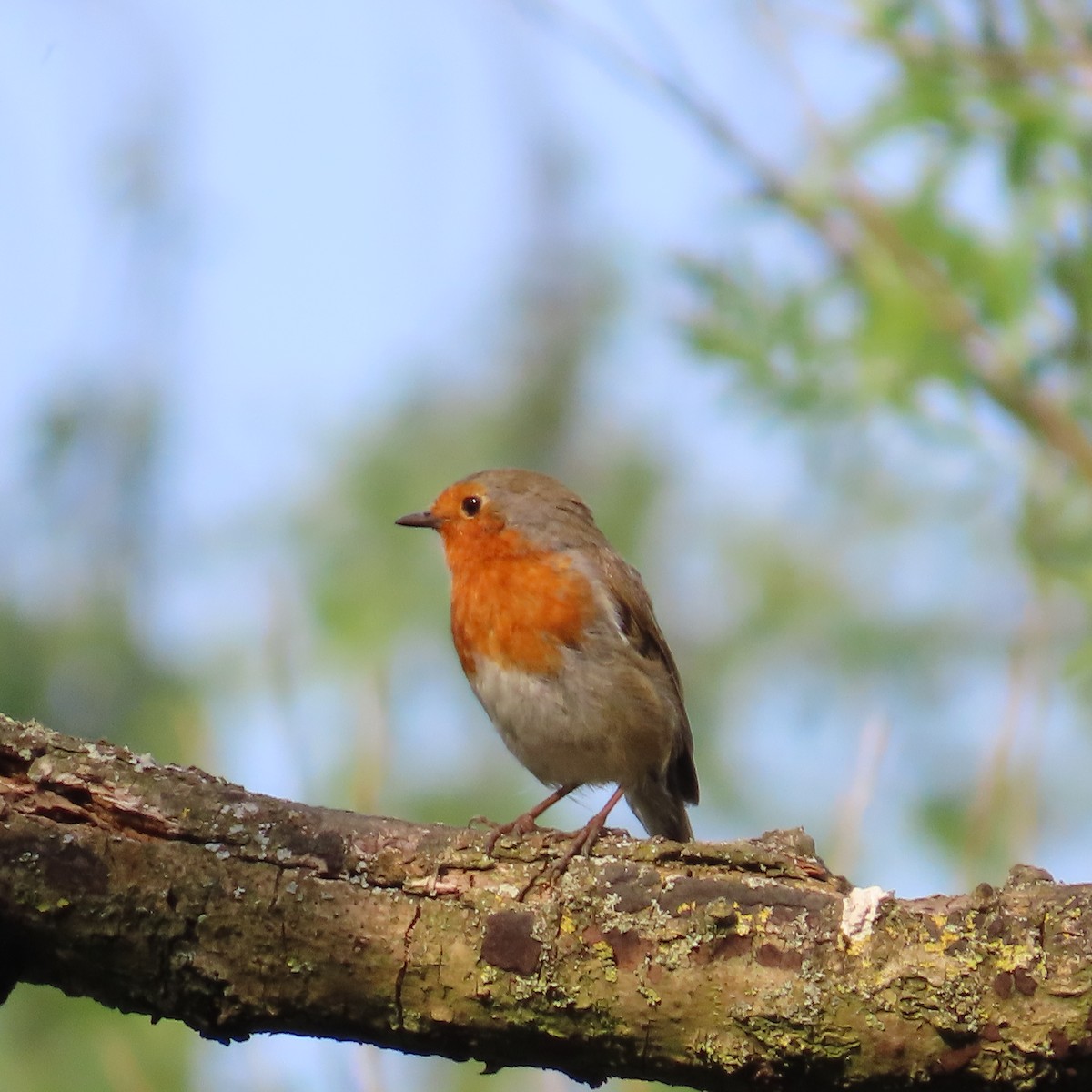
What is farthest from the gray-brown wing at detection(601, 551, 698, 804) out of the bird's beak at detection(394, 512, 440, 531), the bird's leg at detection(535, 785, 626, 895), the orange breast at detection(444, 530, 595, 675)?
the bird's leg at detection(535, 785, 626, 895)

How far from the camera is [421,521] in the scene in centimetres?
548

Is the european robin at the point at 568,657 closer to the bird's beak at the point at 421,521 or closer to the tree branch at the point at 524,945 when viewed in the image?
the bird's beak at the point at 421,521

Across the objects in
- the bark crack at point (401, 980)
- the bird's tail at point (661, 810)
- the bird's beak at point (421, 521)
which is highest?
the bird's beak at point (421, 521)

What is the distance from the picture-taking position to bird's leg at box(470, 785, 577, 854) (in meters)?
3.01

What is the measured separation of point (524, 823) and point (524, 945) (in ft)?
3.50

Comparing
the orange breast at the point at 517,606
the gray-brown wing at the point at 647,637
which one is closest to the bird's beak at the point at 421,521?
the orange breast at the point at 517,606

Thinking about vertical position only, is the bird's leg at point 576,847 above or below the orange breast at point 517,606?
below

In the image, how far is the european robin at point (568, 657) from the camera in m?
4.65

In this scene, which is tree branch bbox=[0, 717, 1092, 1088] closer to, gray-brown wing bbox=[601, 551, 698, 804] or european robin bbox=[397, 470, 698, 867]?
european robin bbox=[397, 470, 698, 867]

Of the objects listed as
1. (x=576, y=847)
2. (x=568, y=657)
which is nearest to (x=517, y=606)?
(x=568, y=657)

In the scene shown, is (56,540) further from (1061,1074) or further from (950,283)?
(1061,1074)

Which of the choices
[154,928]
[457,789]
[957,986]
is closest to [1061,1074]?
[957,986]

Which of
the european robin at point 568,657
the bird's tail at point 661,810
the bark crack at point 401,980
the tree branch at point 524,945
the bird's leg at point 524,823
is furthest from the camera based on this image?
the bird's tail at point 661,810

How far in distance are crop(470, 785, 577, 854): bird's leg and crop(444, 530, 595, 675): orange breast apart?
450mm
